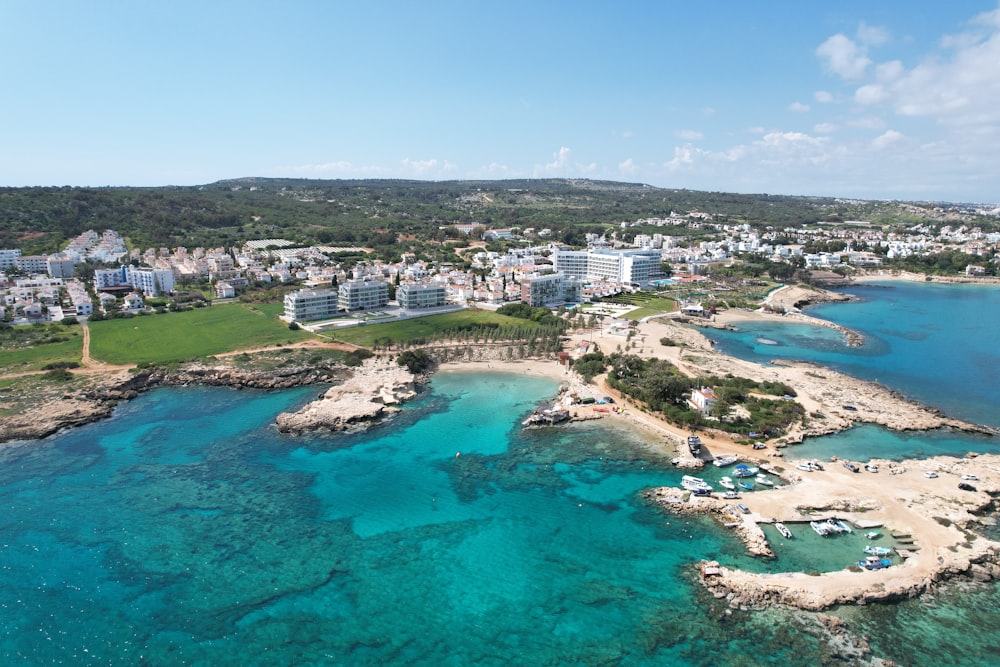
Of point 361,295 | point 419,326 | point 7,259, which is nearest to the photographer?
point 419,326

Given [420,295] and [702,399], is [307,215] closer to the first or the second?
[420,295]

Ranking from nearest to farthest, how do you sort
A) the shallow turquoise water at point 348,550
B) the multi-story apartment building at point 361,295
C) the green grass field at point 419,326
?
the shallow turquoise water at point 348,550 → the green grass field at point 419,326 → the multi-story apartment building at point 361,295

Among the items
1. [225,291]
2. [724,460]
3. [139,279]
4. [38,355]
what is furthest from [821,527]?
[139,279]

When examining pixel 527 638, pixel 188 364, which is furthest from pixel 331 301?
pixel 527 638

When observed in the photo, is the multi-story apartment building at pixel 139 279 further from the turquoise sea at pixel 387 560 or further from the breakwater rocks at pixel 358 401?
the turquoise sea at pixel 387 560

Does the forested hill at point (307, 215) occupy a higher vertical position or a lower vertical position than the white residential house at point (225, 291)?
higher

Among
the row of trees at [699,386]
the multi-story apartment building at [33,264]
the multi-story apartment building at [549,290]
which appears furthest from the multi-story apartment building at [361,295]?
the multi-story apartment building at [33,264]

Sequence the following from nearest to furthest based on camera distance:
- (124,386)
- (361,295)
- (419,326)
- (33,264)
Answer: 1. (124,386)
2. (419,326)
3. (361,295)
4. (33,264)
